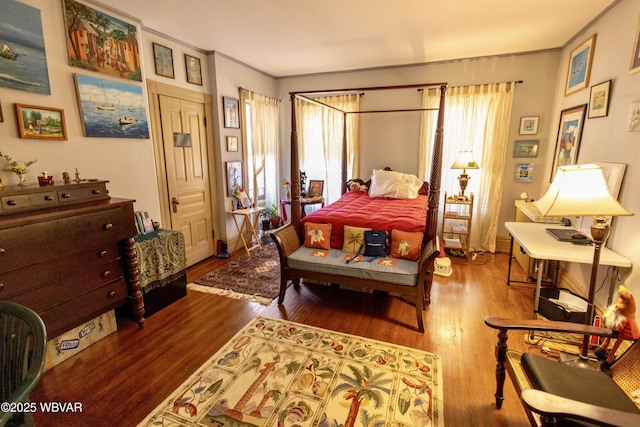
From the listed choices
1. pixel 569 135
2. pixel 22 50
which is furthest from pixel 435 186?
pixel 22 50

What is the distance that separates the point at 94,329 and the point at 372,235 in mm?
2428

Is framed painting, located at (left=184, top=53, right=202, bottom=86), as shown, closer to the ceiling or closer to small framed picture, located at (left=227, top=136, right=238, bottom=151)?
the ceiling

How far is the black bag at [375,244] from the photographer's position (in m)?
2.85

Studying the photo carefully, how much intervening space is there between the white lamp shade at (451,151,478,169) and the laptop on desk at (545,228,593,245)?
1385 millimetres

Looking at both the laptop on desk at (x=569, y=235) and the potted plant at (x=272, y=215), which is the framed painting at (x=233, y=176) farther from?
the laptop on desk at (x=569, y=235)

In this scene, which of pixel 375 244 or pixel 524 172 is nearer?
pixel 375 244

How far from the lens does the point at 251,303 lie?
297 cm

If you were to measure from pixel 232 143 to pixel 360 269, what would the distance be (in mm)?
2713

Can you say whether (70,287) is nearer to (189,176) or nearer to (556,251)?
(189,176)

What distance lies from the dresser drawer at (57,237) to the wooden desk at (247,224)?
188cm

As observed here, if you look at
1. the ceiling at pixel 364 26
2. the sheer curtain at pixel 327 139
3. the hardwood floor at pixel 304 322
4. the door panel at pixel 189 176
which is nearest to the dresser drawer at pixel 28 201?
the hardwood floor at pixel 304 322

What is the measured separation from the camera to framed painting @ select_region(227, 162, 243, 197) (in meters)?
4.22

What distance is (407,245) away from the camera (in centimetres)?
276

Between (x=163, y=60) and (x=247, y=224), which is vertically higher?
(x=163, y=60)
